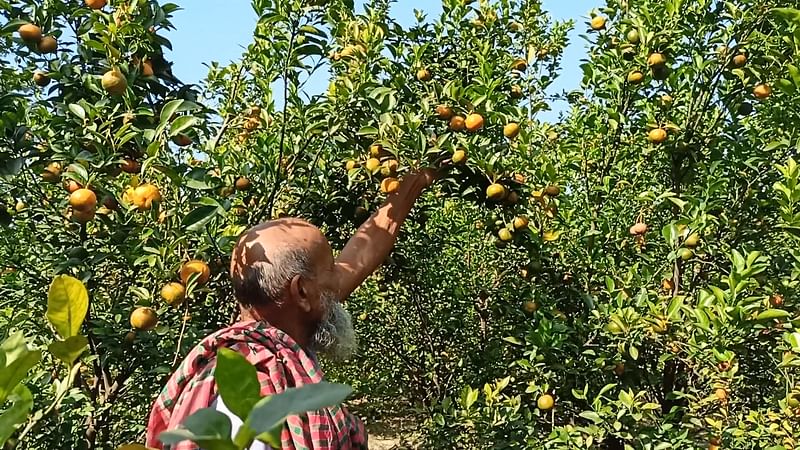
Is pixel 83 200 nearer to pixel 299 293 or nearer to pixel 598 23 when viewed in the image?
pixel 299 293

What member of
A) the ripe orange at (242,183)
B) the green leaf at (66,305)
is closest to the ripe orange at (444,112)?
the ripe orange at (242,183)

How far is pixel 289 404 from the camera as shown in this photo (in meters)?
0.36

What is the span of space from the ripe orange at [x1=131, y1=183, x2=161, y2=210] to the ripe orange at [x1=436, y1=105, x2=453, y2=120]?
94 centimetres

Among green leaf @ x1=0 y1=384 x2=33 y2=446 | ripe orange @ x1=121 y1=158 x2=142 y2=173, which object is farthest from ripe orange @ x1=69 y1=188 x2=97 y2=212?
green leaf @ x1=0 y1=384 x2=33 y2=446

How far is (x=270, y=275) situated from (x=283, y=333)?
14 cm

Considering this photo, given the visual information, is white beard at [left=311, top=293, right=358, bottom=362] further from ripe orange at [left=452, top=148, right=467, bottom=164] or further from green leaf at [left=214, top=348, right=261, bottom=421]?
green leaf at [left=214, top=348, right=261, bottom=421]

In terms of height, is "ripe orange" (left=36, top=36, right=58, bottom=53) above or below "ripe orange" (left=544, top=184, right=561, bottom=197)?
above

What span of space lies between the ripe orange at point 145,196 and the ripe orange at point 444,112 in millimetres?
939

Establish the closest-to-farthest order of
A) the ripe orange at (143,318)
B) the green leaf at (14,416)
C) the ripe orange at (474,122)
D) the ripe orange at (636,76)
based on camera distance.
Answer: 1. the green leaf at (14,416)
2. the ripe orange at (143,318)
3. the ripe orange at (474,122)
4. the ripe orange at (636,76)

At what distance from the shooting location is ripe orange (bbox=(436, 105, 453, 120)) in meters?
2.33

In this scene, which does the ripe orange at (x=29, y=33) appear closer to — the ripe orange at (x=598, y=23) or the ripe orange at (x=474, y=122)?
the ripe orange at (x=474, y=122)

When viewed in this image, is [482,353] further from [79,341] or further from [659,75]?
[79,341]

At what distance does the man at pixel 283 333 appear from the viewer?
1.43m

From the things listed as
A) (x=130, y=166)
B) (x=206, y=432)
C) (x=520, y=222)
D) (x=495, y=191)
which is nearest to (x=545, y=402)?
(x=520, y=222)
